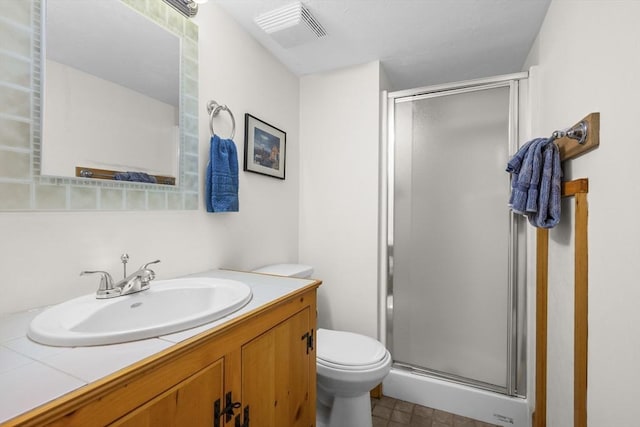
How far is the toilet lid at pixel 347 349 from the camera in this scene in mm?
1514

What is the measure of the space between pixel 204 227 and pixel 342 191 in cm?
102

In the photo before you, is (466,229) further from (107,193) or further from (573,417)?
(107,193)

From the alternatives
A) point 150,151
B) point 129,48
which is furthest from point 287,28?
point 150,151

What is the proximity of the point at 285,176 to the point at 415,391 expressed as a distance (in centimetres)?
167

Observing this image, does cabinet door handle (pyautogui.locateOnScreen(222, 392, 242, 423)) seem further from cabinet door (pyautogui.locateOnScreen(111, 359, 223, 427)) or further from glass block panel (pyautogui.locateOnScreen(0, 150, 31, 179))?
glass block panel (pyautogui.locateOnScreen(0, 150, 31, 179))

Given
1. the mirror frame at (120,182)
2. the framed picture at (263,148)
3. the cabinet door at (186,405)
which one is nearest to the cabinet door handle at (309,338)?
the cabinet door at (186,405)

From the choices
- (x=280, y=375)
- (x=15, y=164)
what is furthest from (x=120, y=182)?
(x=280, y=375)

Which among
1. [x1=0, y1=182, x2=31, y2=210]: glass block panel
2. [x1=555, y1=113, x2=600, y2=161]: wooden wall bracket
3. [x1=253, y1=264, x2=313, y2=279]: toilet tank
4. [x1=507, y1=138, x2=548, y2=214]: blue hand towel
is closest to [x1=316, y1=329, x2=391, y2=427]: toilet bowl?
[x1=253, y1=264, x2=313, y2=279]: toilet tank

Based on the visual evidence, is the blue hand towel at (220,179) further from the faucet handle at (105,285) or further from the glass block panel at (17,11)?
the glass block panel at (17,11)

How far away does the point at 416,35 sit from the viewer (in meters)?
1.79

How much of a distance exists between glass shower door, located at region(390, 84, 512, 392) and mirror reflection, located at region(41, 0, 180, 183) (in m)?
1.46

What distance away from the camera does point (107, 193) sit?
1082mm

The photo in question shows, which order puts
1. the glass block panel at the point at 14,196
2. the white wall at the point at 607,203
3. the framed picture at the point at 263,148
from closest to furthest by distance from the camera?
1. the white wall at the point at 607,203
2. the glass block panel at the point at 14,196
3. the framed picture at the point at 263,148

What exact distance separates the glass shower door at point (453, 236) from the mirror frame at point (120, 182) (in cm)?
134
